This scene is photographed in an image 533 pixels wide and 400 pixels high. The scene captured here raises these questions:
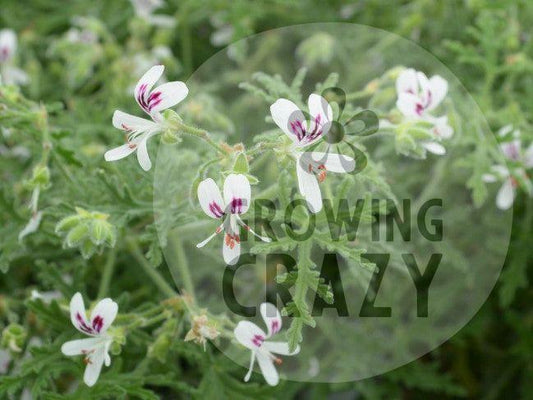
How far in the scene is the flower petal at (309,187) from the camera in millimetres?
1492

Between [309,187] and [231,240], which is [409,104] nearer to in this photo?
[309,187]

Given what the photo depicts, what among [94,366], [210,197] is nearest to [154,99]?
[210,197]

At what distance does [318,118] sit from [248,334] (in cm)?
48

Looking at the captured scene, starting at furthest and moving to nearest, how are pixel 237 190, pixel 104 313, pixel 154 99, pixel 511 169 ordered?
pixel 511 169 → pixel 104 313 → pixel 154 99 → pixel 237 190

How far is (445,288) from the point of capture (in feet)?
8.51

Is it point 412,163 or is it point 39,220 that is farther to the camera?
point 412,163

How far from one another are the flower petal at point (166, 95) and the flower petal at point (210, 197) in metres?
0.18

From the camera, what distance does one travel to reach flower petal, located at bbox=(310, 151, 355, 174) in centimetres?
153

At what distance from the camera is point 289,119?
57.8 inches

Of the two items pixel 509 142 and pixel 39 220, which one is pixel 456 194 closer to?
pixel 509 142

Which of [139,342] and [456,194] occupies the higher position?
[456,194]

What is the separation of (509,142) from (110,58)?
51.4 inches

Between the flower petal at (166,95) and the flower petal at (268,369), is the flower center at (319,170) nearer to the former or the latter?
the flower petal at (166,95)

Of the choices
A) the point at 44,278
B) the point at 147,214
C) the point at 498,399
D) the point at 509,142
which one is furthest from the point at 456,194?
the point at 44,278
